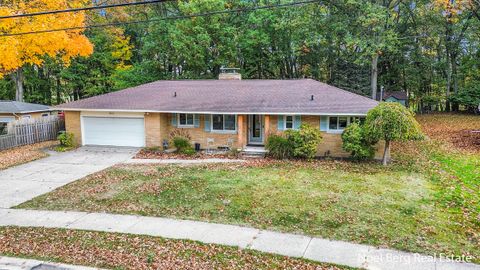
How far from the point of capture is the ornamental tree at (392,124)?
14117 millimetres

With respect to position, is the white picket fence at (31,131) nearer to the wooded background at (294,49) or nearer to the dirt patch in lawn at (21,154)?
the dirt patch in lawn at (21,154)

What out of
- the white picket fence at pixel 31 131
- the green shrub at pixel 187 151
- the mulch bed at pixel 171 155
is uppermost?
the white picket fence at pixel 31 131

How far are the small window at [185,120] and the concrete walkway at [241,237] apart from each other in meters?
10.0

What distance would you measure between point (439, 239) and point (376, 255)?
1828 millimetres

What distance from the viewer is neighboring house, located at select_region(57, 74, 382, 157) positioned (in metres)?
17.0

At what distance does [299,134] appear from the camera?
16141mm

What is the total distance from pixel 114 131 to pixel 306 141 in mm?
11066

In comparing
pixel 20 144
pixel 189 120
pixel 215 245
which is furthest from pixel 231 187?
pixel 20 144

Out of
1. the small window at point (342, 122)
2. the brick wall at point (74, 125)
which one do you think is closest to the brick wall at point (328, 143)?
the small window at point (342, 122)

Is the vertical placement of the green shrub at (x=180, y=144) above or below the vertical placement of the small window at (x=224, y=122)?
below

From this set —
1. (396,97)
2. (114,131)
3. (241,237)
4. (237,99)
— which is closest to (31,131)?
(114,131)

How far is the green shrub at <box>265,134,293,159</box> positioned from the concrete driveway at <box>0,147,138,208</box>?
727 centimetres

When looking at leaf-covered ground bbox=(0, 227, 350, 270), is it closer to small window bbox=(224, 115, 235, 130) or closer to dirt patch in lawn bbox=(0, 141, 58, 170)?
dirt patch in lawn bbox=(0, 141, 58, 170)

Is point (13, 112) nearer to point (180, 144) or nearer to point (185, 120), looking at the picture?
point (185, 120)
